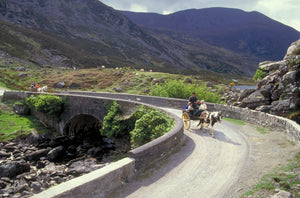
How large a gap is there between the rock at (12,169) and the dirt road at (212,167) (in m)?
11.0

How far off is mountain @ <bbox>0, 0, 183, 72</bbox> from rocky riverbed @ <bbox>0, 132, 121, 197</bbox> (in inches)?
2362

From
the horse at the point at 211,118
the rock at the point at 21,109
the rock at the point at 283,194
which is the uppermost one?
the horse at the point at 211,118

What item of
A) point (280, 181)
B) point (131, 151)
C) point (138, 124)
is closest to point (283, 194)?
point (280, 181)

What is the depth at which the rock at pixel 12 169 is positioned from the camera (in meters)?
13.8

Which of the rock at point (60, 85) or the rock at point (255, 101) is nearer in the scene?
the rock at point (255, 101)

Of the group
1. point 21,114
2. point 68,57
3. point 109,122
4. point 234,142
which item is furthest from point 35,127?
point 68,57

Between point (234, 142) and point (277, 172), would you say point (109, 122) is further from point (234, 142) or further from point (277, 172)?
point (277, 172)

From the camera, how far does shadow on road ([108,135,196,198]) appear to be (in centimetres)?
663

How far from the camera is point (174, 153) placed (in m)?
9.73

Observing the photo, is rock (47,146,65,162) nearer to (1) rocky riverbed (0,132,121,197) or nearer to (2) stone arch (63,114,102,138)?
(1) rocky riverbed (0,132,121,197)

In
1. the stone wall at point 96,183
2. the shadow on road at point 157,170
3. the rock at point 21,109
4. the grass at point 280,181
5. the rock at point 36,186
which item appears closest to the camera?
the stone wall at point 96,183

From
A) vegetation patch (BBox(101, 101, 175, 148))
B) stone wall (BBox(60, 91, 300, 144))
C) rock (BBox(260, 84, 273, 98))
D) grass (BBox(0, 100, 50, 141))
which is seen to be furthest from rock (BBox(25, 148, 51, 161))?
rock (BBox(260, 84, 273, 98))

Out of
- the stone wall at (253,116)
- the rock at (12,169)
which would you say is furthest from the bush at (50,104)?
the stone wall at (253,116)

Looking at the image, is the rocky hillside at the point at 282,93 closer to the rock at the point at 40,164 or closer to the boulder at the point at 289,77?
the boulder at the point at 289,77
